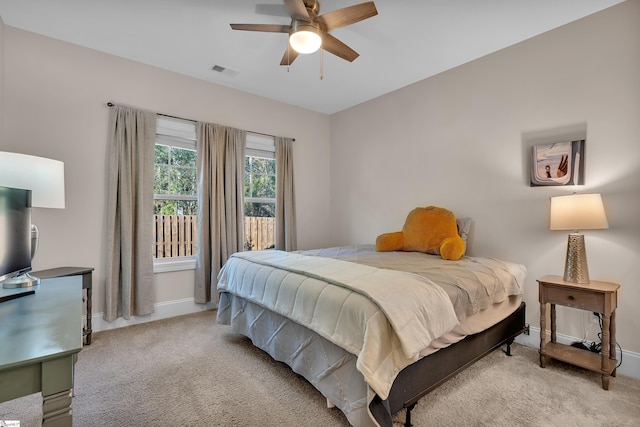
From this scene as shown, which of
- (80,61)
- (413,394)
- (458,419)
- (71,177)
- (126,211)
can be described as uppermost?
(80,61)

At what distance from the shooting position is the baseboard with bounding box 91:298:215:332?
9.43ft

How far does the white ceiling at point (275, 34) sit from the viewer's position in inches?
88.8

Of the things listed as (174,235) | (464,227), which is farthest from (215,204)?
(464,227)

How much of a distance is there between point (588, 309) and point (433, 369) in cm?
126

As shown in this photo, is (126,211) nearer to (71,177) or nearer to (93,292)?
(71,177)

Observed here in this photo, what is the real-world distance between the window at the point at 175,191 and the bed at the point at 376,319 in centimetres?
121

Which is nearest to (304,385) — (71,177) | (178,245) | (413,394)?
(413,394)

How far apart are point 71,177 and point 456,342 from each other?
3513 millimetres

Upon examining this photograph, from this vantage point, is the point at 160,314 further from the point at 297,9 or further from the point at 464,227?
the point at 464,227

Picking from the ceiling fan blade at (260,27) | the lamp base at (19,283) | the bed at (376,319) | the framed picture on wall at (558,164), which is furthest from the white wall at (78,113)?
the framed picture on wall at (558,164)

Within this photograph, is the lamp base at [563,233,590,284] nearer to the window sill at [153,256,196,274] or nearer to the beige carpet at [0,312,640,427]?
the beige carpet at [0,312,640,427]

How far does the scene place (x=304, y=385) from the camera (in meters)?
1.97

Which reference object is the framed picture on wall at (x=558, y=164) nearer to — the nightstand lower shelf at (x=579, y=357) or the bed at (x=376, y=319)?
Result: the bed at (x=376, y=319)

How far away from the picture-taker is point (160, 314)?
10.6 feet
